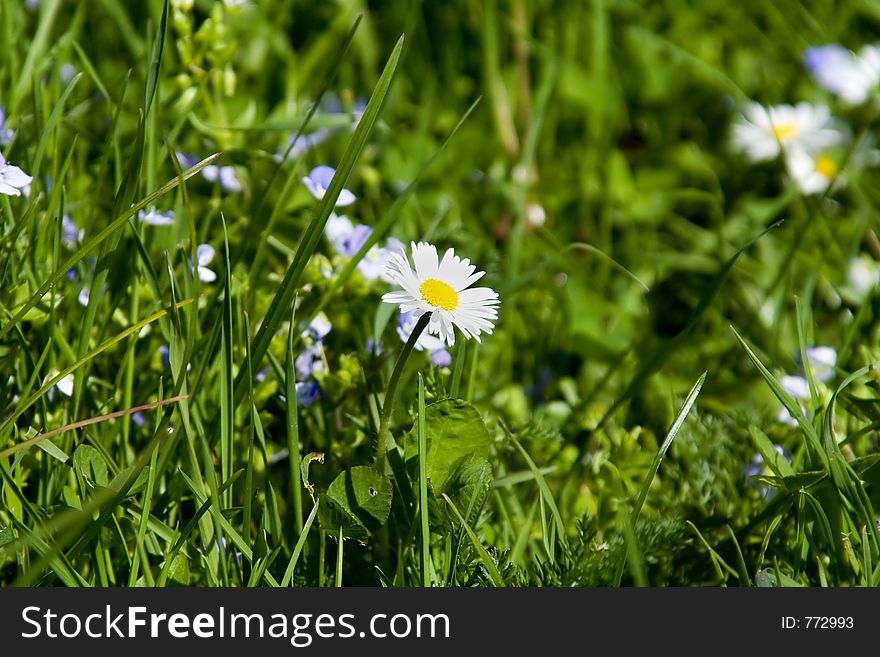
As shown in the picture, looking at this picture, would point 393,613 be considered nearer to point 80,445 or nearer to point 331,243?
point 80,445

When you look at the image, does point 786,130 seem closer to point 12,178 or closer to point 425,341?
point 425,341

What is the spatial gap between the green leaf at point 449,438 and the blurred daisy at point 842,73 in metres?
1.83

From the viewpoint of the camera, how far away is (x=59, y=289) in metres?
1.52

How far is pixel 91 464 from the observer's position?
3.96 ft

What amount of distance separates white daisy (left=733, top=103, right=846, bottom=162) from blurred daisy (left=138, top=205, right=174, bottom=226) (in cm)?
161

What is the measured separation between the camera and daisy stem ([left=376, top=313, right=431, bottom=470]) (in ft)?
3.68

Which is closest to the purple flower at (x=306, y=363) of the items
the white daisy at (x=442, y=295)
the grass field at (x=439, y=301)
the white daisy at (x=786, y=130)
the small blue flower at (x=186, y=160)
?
the grass field at (x=439, y=301)

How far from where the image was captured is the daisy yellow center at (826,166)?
254cm

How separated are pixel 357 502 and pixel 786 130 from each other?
1963mm

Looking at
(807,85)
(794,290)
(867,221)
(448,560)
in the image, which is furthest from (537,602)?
(807,85)

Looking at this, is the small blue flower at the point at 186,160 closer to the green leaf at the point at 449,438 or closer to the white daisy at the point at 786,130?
the green leaf at the point at 449,438

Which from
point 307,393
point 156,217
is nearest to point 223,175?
point 156,217

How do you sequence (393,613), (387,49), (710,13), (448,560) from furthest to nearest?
(710,13)
(387,49)
(448,560)
(393,613)

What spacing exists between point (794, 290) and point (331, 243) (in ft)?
3.77
